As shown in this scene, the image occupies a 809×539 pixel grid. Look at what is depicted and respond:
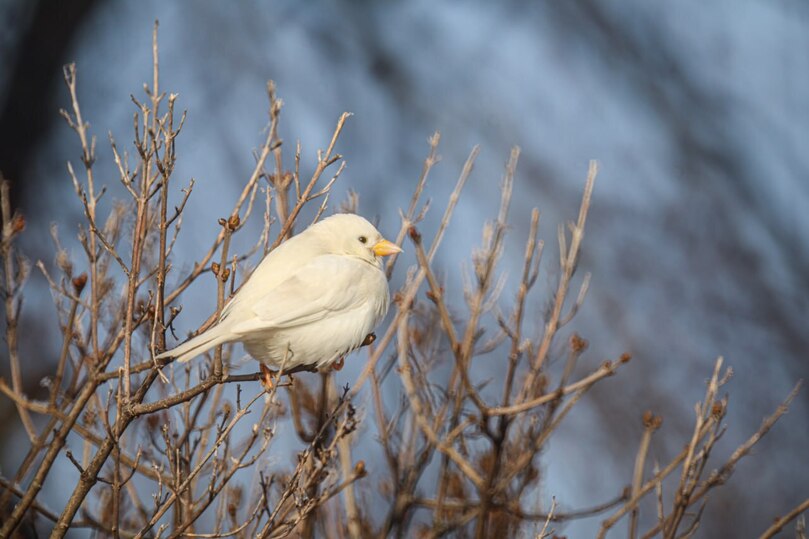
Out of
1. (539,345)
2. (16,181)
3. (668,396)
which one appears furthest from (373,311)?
(668,396)

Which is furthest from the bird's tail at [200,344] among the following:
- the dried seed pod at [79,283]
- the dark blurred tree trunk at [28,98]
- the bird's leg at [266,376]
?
the dark blurred tree trunk at [28,98]

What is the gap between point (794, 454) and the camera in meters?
7.81

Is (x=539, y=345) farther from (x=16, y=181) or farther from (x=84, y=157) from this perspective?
(x=16, y=181)

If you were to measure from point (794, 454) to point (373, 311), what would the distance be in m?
5.65

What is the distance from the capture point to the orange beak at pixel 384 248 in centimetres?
343

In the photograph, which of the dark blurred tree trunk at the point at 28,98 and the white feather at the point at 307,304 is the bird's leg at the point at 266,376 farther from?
the dark blurred tree trunk at the point at 28,98

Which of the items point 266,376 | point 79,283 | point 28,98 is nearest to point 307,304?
point 266,376

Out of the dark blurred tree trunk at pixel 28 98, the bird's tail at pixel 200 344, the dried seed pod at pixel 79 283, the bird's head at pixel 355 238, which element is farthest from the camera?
the dark blurred tree trunk at pixel 28 98

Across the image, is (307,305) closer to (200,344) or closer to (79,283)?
(200,344)

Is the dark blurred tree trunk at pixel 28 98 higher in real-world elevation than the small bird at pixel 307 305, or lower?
higher

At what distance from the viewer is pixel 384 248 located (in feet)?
11.3

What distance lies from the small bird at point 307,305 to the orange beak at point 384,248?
118 millimetres

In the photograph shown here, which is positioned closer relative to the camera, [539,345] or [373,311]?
[373,311]

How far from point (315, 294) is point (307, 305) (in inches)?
1.9
